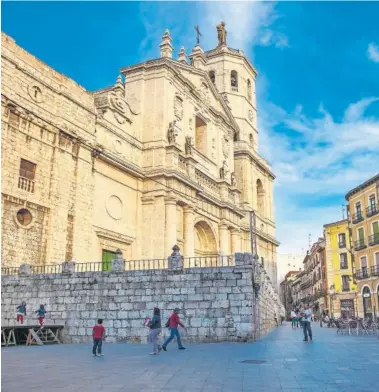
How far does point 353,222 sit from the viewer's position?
39156 mm

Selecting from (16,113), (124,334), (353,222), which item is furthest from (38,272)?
(353,222)

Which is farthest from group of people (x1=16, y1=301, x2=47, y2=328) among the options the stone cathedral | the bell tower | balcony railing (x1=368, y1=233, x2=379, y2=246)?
the bell tower

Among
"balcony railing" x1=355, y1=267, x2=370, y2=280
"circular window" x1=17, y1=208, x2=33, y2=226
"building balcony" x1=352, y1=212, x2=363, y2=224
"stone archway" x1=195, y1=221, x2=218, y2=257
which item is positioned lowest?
"balcony railing" x1=355, y1=267, x2=370, y2=280

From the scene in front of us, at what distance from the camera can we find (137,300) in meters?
15.9

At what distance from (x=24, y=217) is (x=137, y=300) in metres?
6.29

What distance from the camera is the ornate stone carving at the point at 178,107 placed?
29.8 metres

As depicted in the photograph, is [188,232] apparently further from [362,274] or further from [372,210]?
[362,274]

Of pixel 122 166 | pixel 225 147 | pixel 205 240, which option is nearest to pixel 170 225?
pixel 122 166

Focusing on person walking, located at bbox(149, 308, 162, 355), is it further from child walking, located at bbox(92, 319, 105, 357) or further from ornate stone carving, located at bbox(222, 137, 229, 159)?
ornate stone carving, located at bbox(222, 137, 229, 159)

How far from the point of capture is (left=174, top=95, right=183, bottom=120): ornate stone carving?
29.8 m

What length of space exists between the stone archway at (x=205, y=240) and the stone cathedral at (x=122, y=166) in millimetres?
77

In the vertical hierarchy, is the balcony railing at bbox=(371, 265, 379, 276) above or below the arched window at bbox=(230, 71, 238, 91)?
below

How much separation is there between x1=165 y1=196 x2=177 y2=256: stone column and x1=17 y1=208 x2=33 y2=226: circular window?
890cm

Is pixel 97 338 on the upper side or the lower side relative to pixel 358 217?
lower
